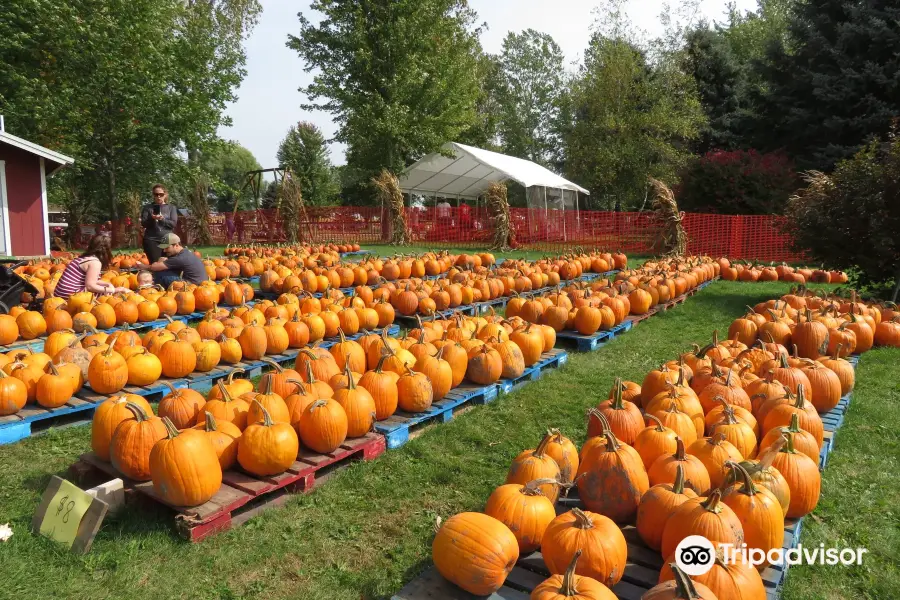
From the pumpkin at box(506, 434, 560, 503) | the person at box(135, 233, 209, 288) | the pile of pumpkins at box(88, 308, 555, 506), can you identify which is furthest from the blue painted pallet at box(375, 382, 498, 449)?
the person at box(135, 233, 209, 288)

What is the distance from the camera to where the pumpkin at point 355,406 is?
3.91m

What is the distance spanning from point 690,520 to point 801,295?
23.0ft

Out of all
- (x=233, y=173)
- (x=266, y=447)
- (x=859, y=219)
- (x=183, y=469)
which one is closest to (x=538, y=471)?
(x=266, y=447)

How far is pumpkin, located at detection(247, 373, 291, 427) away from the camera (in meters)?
3.57

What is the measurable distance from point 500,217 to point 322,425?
17.5m

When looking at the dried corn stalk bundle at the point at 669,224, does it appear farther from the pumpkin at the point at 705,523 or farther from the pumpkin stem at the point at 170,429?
the pumpkin stem at the point at 170,429

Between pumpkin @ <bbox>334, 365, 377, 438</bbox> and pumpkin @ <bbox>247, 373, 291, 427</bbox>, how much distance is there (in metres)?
0.36

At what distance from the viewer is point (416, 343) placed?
5.28 meters

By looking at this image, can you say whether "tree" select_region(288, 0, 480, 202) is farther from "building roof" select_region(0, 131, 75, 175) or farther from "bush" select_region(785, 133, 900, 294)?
"bush" select_region(785, 133, 900, 294)

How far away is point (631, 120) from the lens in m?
31.5

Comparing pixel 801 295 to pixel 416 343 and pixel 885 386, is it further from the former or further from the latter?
pixel 416 343

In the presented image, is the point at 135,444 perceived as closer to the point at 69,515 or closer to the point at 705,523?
the point at 69,515

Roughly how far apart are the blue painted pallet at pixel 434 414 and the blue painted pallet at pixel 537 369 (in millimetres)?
167

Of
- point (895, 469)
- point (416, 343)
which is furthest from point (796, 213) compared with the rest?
point (416, 343)
